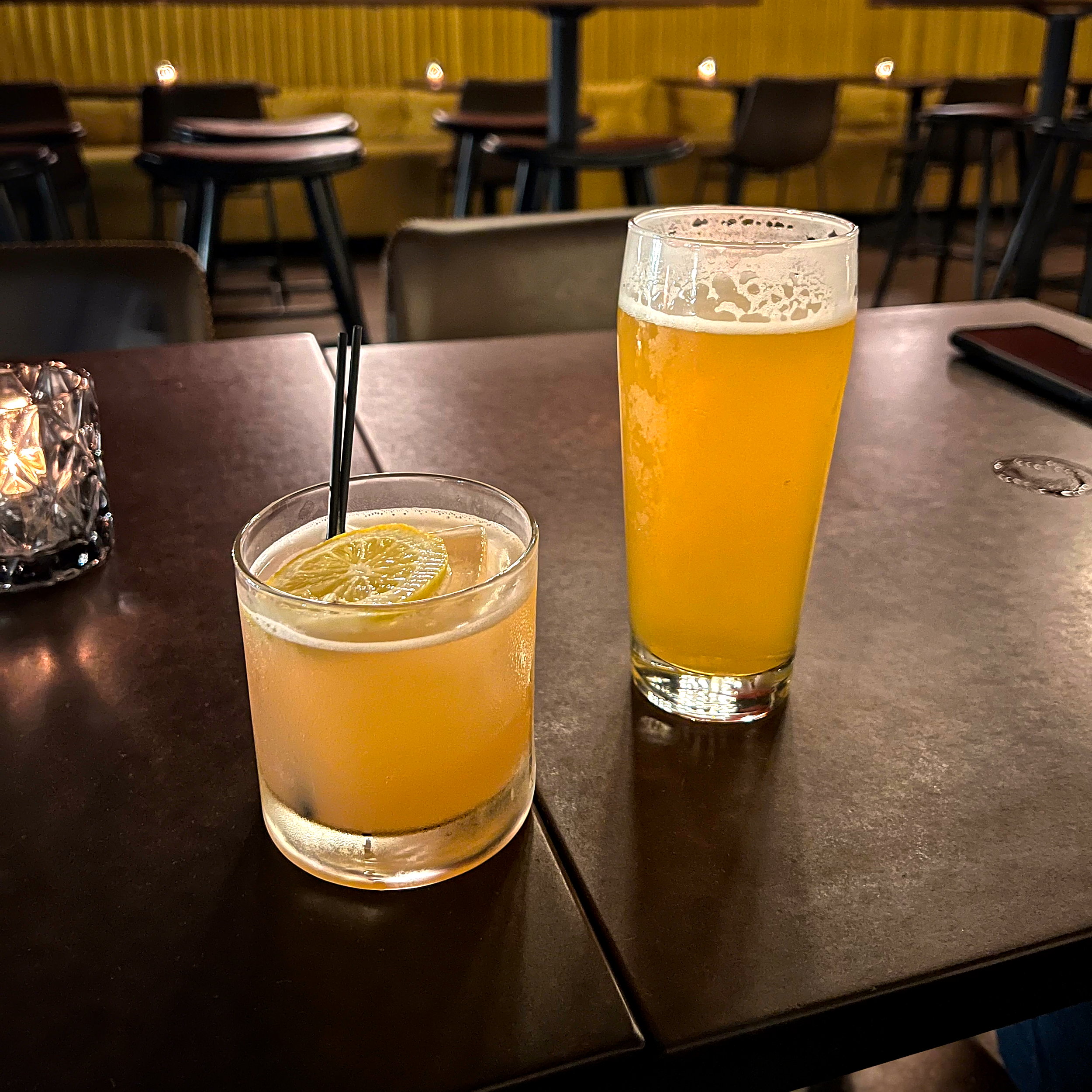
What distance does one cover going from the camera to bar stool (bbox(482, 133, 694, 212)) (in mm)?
2697

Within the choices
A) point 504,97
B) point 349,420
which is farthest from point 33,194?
point 349,420

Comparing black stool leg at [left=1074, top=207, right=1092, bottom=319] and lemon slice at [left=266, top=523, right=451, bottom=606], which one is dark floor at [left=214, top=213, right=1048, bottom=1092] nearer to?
black stool leg at [left=1074, top=207, right=1092, bottom=319]

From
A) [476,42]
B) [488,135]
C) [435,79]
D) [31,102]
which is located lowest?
[488,135]

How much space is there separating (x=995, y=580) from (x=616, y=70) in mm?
6905

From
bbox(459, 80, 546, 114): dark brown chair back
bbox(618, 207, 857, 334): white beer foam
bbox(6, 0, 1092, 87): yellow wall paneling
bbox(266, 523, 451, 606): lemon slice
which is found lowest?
bbox(266, 523, 451, 606): lemon slice

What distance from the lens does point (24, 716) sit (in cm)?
48

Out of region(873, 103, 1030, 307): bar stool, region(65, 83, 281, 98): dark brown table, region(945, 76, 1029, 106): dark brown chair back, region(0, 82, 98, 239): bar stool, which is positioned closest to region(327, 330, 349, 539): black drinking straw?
region(873, 103, 1030, 307): bar stool

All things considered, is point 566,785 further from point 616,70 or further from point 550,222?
point 616,70

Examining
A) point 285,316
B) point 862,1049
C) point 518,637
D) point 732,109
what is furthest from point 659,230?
point 732,109

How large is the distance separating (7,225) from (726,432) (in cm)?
285

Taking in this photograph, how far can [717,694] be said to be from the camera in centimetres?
48

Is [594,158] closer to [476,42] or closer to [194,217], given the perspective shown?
[194,217]

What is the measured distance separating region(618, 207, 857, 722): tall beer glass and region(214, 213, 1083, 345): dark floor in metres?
3.37

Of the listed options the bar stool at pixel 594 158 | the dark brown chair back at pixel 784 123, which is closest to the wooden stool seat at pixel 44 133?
the bar stool at pixel 594 158
